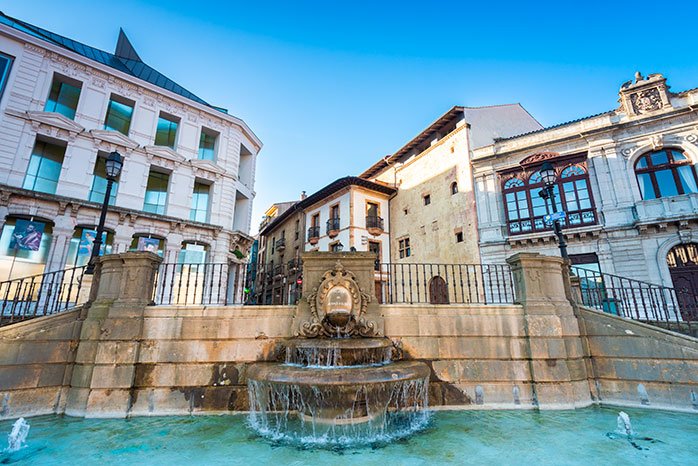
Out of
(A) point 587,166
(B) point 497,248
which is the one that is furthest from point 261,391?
(A) point 587,166

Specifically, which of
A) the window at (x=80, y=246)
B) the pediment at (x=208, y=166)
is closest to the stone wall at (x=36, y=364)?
the window at (x=80, y=246)

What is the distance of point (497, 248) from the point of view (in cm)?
1759

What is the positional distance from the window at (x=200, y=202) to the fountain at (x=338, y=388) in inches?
553

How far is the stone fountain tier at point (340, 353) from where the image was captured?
195 inches

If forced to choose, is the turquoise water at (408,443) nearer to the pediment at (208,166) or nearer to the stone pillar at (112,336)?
the stone pillar at (112,336)

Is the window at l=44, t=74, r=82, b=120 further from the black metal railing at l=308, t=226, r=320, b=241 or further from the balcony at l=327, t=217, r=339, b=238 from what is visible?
the black metal railing at l=308, t=226, r=320, b=241

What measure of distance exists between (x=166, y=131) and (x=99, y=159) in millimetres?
3705

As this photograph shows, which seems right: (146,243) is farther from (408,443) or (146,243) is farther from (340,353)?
(408,443)

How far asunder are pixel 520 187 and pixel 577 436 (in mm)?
16179

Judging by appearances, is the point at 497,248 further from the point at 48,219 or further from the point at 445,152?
the point at 48,219

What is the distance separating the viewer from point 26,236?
493 inches

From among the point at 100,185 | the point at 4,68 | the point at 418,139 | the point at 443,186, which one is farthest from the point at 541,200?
the point at 4,68

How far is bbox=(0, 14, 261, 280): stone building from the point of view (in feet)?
42.3

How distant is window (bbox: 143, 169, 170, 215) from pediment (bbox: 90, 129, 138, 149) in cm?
168
